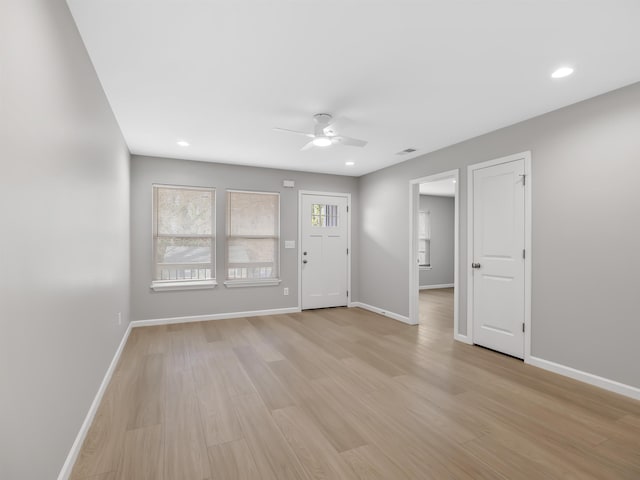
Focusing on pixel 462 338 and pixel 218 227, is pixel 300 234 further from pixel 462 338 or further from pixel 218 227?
pixel 462 338

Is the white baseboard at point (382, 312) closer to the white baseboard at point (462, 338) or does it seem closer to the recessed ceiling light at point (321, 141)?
the white baseboard at point (462, 338)

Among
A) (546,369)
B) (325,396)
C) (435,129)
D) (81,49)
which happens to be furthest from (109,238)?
(546,369)

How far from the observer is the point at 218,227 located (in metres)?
5.21

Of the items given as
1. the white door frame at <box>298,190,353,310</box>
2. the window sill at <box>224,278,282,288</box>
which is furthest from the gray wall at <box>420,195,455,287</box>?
the window sill at <box>224,278,282,288</box>

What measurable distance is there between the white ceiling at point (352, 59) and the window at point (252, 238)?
1.87 m

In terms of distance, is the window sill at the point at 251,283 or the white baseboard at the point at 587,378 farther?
the window sill at the point at 251,283

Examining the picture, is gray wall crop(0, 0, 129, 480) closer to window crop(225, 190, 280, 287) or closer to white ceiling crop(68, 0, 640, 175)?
white ceiling crop(68, 0, 640, 175)

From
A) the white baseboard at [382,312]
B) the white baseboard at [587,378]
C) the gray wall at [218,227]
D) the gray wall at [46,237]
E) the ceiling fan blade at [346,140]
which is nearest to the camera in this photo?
the gray wall at [46,237]

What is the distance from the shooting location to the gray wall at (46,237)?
1151 mm

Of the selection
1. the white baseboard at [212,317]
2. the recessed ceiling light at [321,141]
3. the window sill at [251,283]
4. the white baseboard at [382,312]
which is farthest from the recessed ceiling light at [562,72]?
the white baseboard at [212,317]

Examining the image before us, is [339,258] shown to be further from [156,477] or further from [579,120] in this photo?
[156,477]

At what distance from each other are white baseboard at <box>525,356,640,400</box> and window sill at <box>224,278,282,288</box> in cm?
380

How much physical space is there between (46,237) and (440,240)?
884cm

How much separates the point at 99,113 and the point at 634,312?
185 inches
